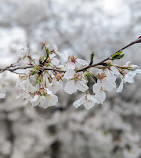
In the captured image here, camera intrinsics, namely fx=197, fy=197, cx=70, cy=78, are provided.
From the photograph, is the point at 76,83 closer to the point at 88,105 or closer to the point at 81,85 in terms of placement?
the point at 81,85

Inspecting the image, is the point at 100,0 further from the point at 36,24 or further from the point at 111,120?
the point at 111,120

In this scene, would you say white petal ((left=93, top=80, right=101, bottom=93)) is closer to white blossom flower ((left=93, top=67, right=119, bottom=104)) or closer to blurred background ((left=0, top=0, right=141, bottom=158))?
white blossom flower ((left=93, top=67, right=119, bottom=104))

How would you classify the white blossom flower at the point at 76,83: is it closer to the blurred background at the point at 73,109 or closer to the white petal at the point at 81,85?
the white petal at the point at 81,85

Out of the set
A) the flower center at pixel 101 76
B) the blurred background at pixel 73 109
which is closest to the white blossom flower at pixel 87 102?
the flower center at pixel 101 76

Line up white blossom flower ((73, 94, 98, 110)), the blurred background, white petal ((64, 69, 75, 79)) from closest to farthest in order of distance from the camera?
white petal ((64, 69, 75, 79)) → white blossom flower ((73, 94, 98, 110)) → the blurred background

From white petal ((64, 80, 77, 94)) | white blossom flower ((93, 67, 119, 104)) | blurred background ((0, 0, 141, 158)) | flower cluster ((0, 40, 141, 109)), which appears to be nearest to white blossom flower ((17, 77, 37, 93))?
flower cluster ((0, 40, 141, 109))

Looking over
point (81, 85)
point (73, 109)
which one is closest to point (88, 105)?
point (81, 85)

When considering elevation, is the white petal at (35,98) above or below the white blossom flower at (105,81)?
below
